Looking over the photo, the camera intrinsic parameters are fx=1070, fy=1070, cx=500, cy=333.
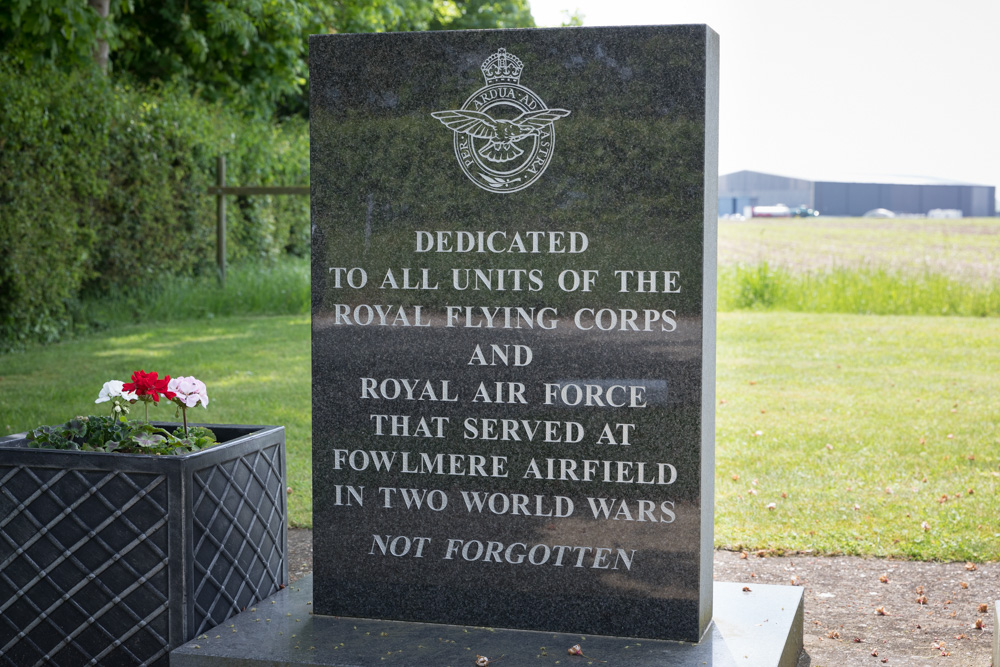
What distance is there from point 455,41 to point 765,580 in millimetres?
2683

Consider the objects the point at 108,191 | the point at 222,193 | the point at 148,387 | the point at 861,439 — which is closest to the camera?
the point at 148,387

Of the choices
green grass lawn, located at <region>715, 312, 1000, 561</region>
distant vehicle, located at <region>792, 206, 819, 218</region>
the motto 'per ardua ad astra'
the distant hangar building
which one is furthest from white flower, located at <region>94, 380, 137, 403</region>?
distant vehicle, located at <region>792, 206, 819, 218</region>

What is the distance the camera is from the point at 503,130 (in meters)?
3.37

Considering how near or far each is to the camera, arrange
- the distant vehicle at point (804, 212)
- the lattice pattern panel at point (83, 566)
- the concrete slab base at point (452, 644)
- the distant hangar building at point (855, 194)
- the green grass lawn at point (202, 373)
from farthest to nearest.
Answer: the distant vehicle at point (804, 212), the distant hangar building at point (855, 194), the green grass lawn at point (202, 373), the lattice pattern panel at point (83, 566), the concrete slab base at point (452, 644)

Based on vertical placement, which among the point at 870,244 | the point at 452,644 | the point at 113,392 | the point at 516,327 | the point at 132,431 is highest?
the point at 870,244

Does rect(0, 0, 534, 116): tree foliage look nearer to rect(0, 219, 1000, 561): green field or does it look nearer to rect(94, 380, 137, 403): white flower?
rect(0, 219, 1000, 561): green field

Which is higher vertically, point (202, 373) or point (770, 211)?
point (770, 211)

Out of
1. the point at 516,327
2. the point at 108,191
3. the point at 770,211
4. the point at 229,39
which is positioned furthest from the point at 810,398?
the point at 229,39

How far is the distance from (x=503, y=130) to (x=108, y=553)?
1.80 meters

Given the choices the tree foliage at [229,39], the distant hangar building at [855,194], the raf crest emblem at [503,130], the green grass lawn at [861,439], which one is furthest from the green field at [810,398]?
the tree foliage at [229,39]

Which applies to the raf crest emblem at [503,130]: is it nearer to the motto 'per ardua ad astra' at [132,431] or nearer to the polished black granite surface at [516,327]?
the polished black granite surface at [516,327]

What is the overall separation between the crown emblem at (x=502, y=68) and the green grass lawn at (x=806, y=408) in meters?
2.80

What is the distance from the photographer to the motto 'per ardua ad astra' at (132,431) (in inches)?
140

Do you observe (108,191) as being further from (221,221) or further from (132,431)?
(132,431)
